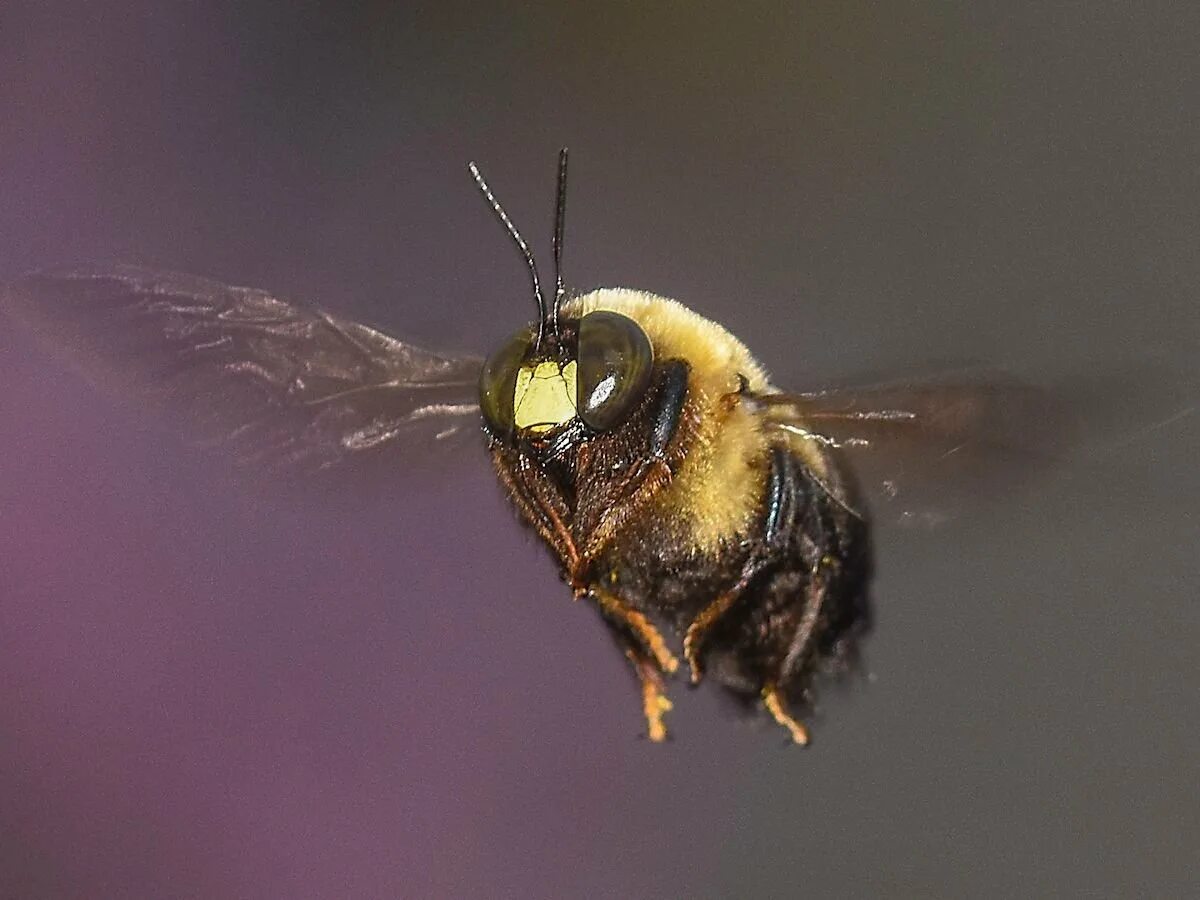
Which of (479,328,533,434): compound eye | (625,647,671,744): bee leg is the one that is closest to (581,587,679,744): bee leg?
(625,647,671,744): bee leg

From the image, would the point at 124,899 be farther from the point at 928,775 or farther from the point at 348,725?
the point at 928,775

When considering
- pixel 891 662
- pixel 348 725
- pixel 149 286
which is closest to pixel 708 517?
pixel 149 286

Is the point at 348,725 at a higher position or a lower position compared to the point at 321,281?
lower

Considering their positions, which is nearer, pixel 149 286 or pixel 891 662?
pixel 149 286

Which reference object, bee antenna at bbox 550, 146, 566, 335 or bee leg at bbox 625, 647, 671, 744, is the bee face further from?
bee leg at bbox 625, 647, 671, 744

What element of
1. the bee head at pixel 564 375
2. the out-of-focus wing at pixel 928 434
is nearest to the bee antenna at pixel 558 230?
the bee head at pixel 564 375

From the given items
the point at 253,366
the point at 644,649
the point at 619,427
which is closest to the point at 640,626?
the point at 644,649

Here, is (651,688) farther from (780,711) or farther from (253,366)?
(253,366)
